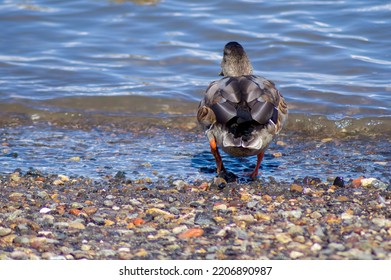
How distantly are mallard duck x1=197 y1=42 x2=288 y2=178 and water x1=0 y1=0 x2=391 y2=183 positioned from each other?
2.97 feet

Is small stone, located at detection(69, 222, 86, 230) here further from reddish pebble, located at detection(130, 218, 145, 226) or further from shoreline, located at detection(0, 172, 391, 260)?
reddish pebble, located at detection(130, 218, 145, 226)

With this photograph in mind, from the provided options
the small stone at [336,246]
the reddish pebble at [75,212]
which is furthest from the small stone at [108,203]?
the small stone at [336,246]

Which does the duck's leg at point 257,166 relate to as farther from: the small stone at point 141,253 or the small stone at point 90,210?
the small stone at point 141,253

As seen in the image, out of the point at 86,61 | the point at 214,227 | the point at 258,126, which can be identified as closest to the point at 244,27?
the point at 86,61

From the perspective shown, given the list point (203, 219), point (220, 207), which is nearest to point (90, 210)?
point (203, 219)

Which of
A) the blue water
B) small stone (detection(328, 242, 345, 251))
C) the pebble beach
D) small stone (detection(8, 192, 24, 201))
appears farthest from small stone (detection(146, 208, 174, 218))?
the blue water

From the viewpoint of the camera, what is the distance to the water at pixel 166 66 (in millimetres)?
10797

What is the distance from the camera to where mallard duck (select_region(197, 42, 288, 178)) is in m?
7.91

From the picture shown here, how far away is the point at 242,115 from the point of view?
7.83 metres

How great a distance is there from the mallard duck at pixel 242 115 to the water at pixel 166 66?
0.91m

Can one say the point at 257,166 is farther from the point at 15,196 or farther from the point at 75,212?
the point at 15,196

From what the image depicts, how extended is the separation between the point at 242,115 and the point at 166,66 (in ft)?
20.8

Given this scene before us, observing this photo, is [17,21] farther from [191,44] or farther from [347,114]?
[347,114]

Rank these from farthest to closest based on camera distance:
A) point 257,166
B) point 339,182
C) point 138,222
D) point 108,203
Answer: point 257,166, point 339,182, point 108,203, point 138,222
